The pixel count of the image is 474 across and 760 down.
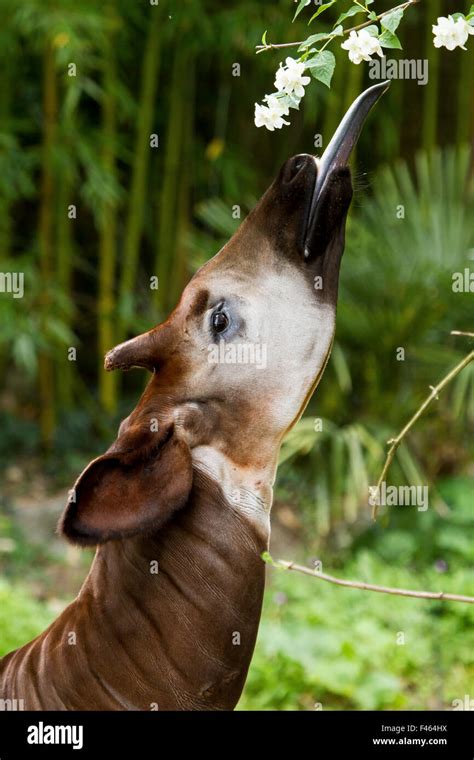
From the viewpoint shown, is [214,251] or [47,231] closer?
[214,251]

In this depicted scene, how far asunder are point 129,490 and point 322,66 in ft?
2.15

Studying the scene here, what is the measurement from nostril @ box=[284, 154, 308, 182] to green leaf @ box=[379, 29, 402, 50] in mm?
263

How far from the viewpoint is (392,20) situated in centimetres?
146

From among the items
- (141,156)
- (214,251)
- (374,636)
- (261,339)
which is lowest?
(374,636)

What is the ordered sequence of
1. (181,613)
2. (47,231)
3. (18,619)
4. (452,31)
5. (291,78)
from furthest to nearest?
(47,231)
(18,619)
(181,613)
(291,78)
(452,31)

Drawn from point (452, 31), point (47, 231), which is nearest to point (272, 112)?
point (452, 31)

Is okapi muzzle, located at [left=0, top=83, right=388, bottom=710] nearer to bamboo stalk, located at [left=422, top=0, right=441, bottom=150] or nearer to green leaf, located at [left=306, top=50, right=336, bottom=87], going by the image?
green leaf, located at [left=306, top=50, right=336, bottom=87]

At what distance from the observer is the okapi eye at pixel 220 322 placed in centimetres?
175

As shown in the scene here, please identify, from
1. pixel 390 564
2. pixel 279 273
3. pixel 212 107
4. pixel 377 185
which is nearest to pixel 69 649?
pixel 279 273

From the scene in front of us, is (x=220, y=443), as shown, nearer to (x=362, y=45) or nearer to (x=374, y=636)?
(x=362, y=45)

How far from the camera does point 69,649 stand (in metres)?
1.75

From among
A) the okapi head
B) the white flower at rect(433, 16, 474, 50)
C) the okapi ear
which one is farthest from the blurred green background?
the white flower at rect(433, 16, 474, 50)

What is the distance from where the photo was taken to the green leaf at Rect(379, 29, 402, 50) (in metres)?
1.47

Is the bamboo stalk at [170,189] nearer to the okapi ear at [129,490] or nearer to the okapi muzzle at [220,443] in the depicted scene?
the okapi muzzle at [220,443]
